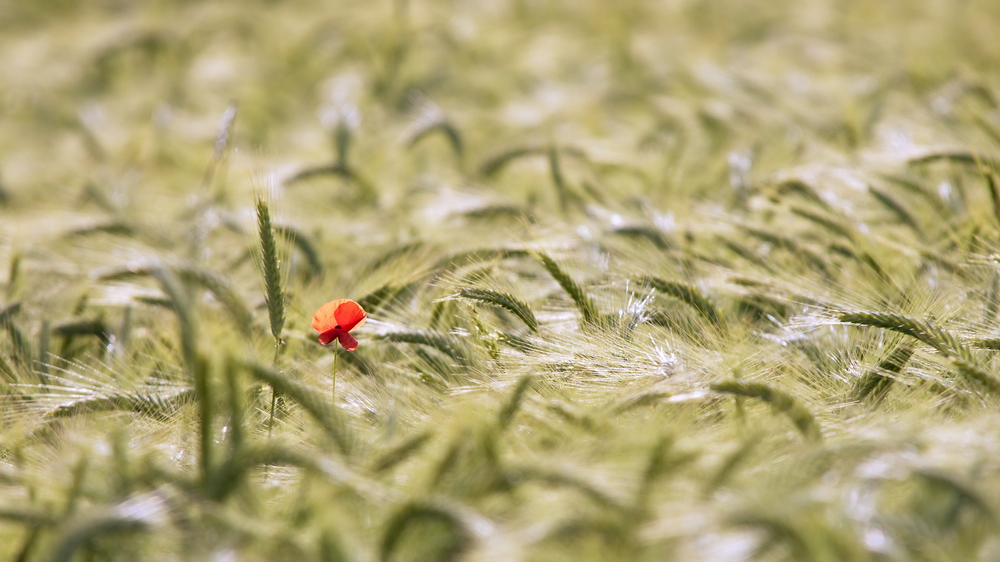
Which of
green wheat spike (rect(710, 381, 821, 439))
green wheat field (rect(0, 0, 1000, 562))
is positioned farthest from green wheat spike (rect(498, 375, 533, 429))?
green wheat spike (rect(710, 381, 821, 439))

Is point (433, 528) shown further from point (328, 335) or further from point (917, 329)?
point (917, 329)

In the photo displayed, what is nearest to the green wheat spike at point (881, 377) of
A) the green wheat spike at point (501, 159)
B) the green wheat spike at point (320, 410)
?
the green wheat spike at point (320, 410)

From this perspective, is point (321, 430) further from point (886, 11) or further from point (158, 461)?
point (886, 11)

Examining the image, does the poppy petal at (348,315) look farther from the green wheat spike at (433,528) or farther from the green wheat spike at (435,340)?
the green wheat spike at (433,528)

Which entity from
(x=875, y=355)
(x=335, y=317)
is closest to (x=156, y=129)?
(x=335, y=317)

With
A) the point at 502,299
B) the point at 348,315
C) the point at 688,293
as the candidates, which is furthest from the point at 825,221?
the point at 348,315

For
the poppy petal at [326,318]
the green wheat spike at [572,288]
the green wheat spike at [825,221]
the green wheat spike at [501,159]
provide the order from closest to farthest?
the poppy petal at [326,318]
the green wheat spike at [572,288]
the green wheat spike at [825,221]
the green wheat spike at [501,159]
